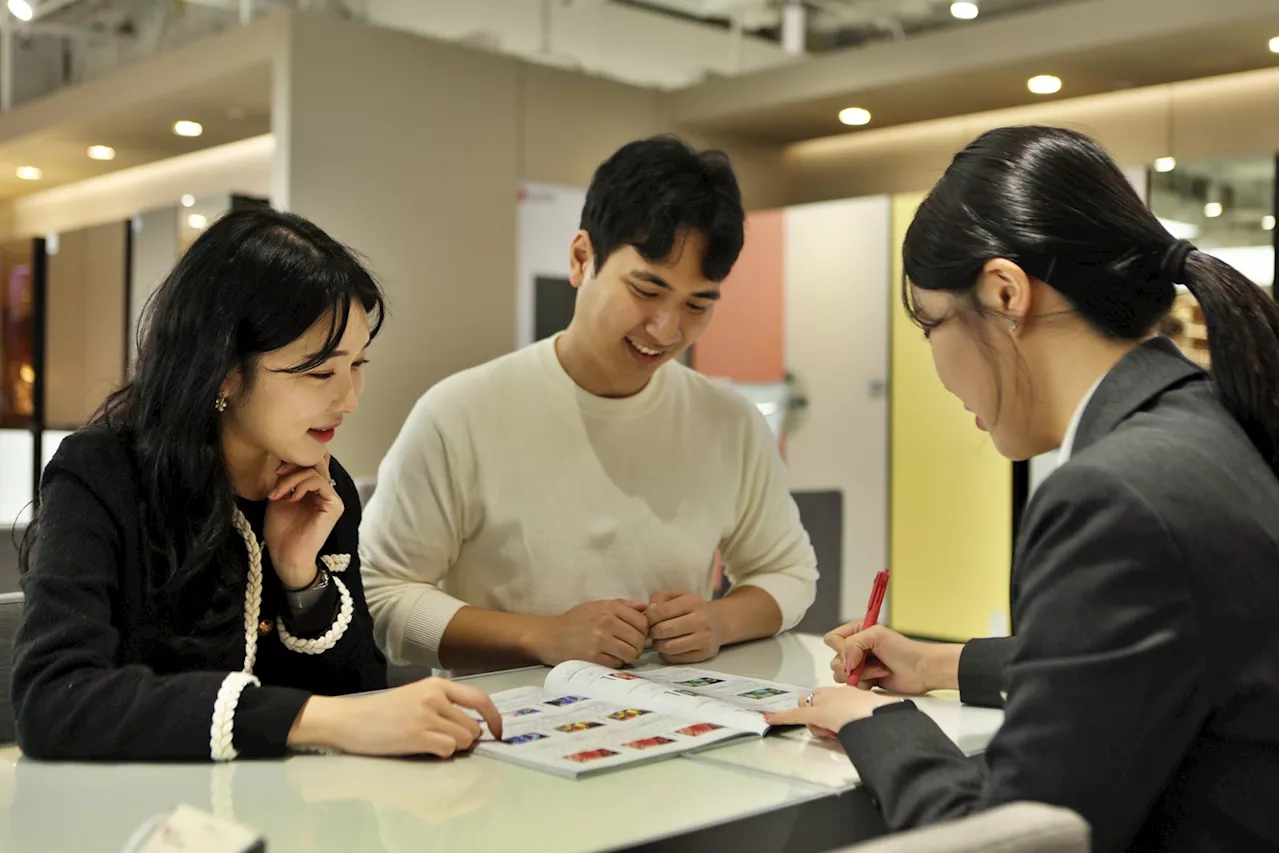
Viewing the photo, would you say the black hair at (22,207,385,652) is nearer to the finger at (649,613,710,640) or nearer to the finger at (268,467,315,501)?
the finger at (268,467,315,501)

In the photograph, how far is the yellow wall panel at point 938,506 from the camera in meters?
5.34

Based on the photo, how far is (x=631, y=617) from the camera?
5.60 feet

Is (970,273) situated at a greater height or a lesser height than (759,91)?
lesser

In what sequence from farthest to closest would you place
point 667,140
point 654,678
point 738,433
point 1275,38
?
1. point 1275,38
2. point 738,433
3. point 667,140
4. point 654,678

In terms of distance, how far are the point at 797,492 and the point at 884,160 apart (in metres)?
3.87

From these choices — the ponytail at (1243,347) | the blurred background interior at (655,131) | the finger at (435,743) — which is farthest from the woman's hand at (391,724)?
the blurred background interior at (655,131)

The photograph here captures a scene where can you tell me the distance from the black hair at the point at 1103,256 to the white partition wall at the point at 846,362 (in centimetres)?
448

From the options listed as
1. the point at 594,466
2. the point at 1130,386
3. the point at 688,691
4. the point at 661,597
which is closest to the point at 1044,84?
the point at 594,466

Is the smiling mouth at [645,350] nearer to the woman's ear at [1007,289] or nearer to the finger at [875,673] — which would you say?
the finger at [875,673]

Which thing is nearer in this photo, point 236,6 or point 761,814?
point 761,814

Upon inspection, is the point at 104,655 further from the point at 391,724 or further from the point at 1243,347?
the point at 1243,347

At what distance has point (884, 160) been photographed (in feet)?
20.8

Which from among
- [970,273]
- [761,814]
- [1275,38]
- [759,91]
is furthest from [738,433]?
[759,91]

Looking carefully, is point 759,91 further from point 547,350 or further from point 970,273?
point 970,273
